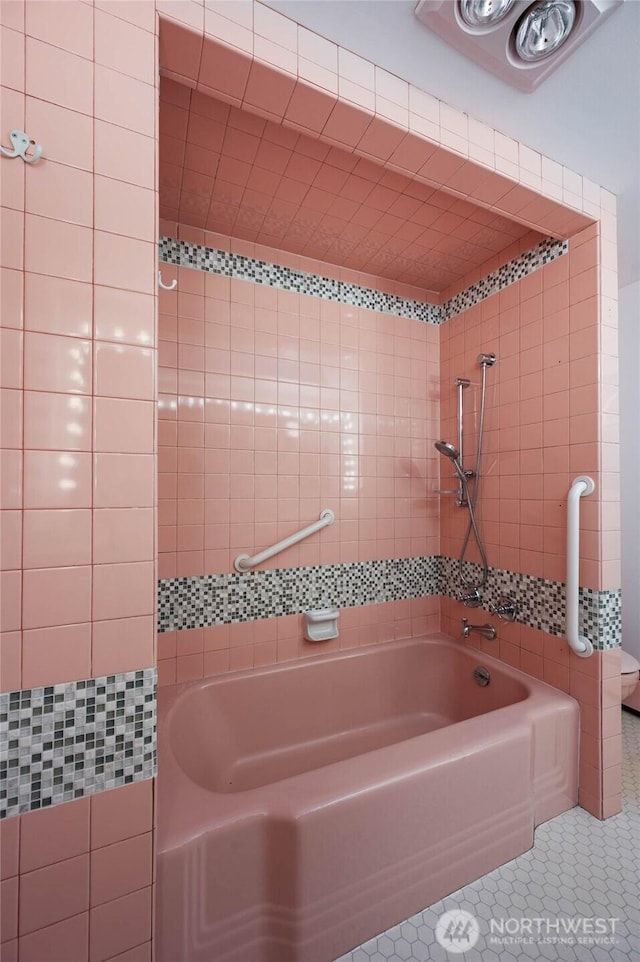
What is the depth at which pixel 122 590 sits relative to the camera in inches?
31.8

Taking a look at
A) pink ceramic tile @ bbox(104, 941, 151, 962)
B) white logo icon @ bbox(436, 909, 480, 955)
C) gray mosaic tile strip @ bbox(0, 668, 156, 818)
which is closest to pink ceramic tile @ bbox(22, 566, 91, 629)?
gray mosaic tile strip @ bbox(0, 668, 156, 818)

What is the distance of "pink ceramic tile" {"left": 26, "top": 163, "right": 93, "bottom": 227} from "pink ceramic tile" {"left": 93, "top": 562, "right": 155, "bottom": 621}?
71 centimetres

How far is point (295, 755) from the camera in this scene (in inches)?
69.3

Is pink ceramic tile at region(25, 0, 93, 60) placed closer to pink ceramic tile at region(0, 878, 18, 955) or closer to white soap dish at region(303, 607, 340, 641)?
pink ceramic tile at region(0, 878, 18, 955)

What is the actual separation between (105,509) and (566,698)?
1762 mm

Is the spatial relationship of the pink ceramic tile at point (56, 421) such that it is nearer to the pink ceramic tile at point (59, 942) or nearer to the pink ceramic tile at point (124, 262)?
the pink ceramic tile at point (124, 262)

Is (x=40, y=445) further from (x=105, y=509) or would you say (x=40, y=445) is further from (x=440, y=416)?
(x=440, y=416)

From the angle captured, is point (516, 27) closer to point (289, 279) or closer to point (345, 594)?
point (289, 279)

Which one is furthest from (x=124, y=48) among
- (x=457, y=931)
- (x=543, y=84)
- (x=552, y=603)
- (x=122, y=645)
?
(x=457, y=931)

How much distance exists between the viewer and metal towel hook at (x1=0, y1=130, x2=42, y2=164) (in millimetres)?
737

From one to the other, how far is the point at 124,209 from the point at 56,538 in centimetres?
70

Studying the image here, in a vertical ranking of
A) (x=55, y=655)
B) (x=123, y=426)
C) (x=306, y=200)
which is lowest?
(x=55, y=655)

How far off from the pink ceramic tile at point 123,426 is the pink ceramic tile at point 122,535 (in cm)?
13

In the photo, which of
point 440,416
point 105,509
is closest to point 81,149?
point 105,509
